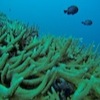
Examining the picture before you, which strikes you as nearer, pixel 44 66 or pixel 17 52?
pixel 44 66

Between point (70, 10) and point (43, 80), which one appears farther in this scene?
point (70, 10)

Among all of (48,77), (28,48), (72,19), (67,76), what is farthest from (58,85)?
(72,19)

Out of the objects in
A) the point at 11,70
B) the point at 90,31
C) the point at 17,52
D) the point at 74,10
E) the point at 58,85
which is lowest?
the point at 58,85

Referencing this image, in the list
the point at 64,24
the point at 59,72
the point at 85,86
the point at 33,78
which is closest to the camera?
the point at 85,86

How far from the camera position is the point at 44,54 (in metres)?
2.63

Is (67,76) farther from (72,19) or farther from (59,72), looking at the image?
(72,19)

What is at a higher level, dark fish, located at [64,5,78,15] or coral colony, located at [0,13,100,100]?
dark fish, located at [64,5,78,15]

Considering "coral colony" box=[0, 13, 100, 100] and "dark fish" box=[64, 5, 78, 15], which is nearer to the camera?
"coral colony" box=[0, 13, 100, 100]

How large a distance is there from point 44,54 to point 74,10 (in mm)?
7139

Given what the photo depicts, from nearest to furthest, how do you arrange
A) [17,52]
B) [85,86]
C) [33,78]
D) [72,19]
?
[85,86]
[33,78]
[17,52]
[72,19]

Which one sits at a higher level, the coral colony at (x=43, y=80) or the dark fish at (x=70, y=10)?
the dark fish at (x=70, y=10)

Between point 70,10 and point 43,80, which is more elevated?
point 70,10

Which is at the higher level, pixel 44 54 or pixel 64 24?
pixel 64 24

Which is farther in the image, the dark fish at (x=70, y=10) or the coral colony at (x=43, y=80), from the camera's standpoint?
the dark fish at (x=70, y=10)
